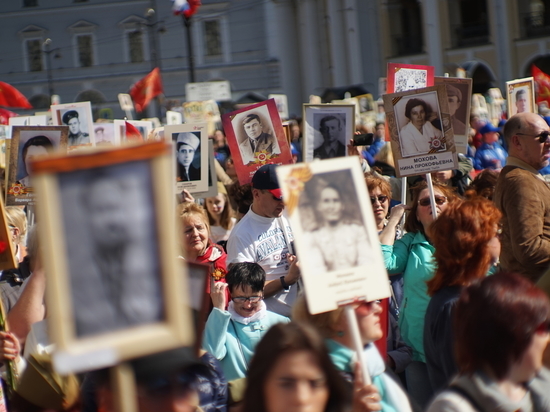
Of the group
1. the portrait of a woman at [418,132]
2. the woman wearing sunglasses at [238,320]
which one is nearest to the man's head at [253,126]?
the portrait of a woman at [418,132]

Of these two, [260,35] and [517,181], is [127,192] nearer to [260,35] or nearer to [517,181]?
[517,181]

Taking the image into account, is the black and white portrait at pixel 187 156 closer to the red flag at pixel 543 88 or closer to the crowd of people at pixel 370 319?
the crowd of people at pixel 370 319

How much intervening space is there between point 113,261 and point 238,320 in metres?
2.28

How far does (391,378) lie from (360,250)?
0.61m

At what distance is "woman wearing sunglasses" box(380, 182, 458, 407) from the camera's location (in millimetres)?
3827

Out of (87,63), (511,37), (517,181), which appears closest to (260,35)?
(87,63)

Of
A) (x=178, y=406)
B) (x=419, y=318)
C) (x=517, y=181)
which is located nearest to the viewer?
(x=178, y=406)

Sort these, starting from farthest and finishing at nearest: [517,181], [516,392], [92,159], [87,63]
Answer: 1. [87,63]
2. [517,181]
3. [516,392]
4. [92,159]

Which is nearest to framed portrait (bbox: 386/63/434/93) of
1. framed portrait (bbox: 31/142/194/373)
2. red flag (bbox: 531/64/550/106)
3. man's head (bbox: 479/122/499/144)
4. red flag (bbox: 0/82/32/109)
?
man's head (bbox: 479/122/499/144)

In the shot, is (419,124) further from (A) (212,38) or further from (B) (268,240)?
(A) (212,38)

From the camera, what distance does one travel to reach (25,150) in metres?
6.14

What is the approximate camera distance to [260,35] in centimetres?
4756

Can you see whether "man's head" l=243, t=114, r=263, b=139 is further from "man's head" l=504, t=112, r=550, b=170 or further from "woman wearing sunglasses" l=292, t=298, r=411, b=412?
"woman wearing sunglasses" l=292, t=298, r=411, b=412

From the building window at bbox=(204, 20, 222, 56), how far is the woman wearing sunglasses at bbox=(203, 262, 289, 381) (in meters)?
47.1
